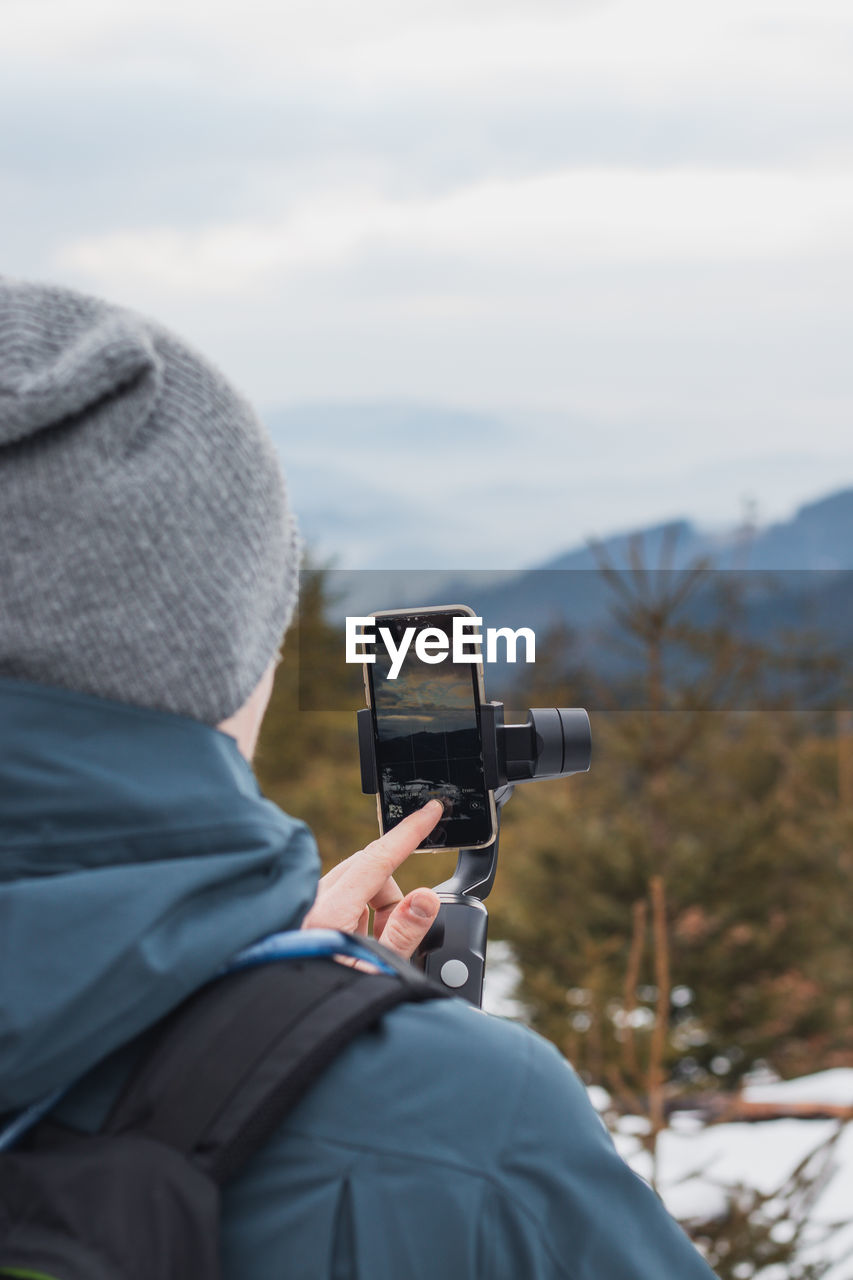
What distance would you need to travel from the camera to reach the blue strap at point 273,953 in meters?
0.60

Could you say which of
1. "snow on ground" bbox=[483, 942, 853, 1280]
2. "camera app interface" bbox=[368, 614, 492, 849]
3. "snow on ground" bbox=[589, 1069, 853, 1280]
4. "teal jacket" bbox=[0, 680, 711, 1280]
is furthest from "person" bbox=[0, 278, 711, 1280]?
"snow on ground" bbox=[589, 1069, 853, 1280]

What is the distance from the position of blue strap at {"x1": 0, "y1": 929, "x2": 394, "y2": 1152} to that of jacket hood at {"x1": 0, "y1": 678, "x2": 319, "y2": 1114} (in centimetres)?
1

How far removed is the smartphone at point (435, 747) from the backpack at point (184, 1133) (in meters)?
0.65

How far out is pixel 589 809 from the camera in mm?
7203

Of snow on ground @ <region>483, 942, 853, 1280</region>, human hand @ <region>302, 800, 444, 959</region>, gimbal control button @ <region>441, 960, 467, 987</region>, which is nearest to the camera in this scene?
human hand @ <region>302, 800, 444, 959</region>

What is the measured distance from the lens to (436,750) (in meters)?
1.28

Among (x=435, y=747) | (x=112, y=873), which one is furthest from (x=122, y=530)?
(x=435, y=747)

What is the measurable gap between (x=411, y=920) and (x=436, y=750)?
0.19 m

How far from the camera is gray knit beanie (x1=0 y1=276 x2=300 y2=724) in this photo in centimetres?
62

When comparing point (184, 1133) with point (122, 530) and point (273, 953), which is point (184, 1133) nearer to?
point (273, 953)

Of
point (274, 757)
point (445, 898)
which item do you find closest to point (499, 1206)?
point (445, 898)

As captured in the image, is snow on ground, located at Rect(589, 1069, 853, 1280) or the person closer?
the person

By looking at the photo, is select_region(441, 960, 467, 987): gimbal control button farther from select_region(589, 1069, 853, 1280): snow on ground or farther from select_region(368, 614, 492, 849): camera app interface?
select_region(589, 1069, 853, 1280): snow on ground

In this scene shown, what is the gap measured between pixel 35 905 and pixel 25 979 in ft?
0.12
